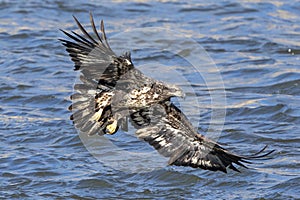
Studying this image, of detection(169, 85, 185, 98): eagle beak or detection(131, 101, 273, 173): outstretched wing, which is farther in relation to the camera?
detection(131, 101, 273, 173): outstretched wing

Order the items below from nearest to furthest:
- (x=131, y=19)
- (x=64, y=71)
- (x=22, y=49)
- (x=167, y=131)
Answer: (x=167, y=131) → (x=64, y=71) → (x=22, y=49) → (x=131, y=19)

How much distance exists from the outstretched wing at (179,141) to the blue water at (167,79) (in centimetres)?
95

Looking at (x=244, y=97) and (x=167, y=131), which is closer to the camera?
(x=167, y=131)

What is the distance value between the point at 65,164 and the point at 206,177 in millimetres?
1524

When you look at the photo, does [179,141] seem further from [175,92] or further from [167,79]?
[167,79]

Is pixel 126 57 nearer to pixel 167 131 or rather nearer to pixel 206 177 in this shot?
pixel 167 131

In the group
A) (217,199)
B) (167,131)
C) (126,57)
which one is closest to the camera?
(126,57)

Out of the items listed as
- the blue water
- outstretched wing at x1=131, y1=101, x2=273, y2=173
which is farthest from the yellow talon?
the blue water

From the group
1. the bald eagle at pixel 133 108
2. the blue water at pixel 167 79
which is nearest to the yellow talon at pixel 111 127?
the bald eagle at pixel 133 108

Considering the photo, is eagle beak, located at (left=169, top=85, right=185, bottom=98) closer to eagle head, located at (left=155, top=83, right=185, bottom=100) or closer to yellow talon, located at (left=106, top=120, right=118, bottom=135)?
eagle head, located at (left=155, top=83, right=185, bottom=100)

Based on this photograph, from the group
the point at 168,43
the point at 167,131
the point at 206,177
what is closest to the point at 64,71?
the point at 168,43

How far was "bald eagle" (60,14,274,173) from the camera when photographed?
673 cm

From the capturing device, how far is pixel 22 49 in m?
12.6

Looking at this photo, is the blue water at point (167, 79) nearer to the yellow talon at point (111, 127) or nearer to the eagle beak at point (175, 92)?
the yellow talon at point (111, 127)
